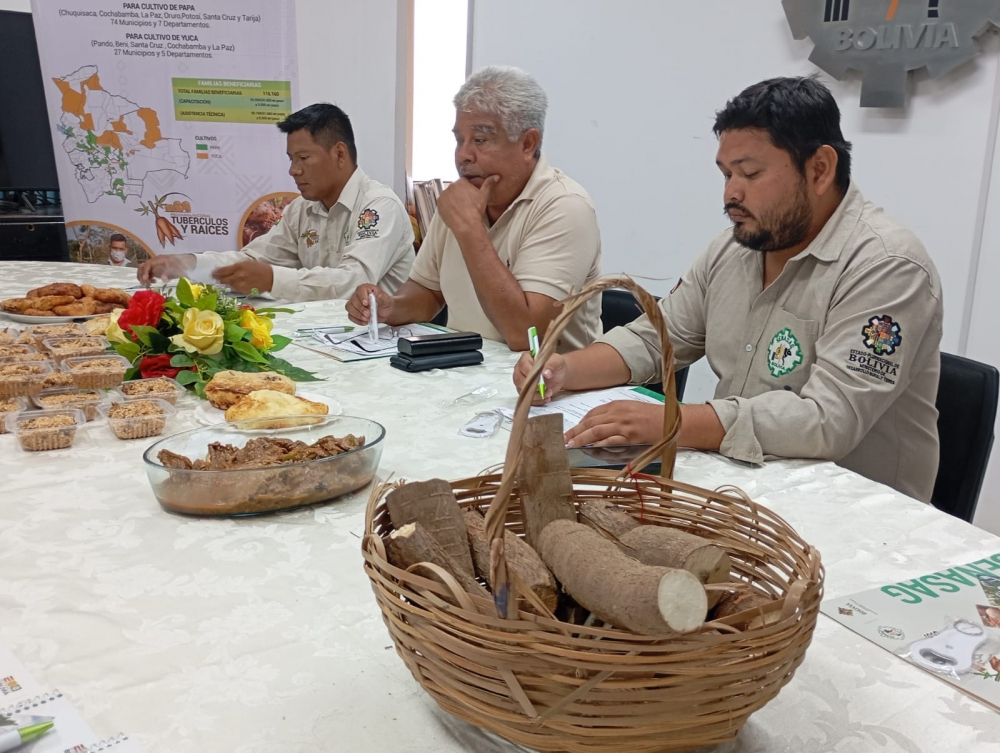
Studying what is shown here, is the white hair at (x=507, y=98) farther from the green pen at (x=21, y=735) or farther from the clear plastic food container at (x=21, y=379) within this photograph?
the green pen at (x=21, y=735)

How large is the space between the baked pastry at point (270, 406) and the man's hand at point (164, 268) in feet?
4.86

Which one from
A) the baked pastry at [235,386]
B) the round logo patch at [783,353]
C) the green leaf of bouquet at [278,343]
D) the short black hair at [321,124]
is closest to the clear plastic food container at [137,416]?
the baked pastry at [235,386]

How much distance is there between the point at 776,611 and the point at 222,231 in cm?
409

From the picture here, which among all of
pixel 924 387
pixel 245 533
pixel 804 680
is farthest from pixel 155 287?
pixel 804 680

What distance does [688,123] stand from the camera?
3.54 metres

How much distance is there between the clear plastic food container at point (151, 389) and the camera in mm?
1541

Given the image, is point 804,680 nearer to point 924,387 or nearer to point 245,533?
point 245,533

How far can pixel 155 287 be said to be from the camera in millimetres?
2801

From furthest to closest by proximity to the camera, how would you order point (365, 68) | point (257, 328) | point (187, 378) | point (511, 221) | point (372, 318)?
point (365, 68) → point (511, 221) → point (372, 318) → point (257, 328) → point (187, 378)

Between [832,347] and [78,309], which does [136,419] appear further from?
[832,347]

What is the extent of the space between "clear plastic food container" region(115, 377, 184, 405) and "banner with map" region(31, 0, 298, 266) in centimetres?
282

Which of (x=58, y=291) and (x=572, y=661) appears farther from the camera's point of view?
(x=58, y=291)

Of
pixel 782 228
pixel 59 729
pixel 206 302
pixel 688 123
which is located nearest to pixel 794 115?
pixel 782 228

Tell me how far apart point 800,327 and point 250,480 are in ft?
3.48
